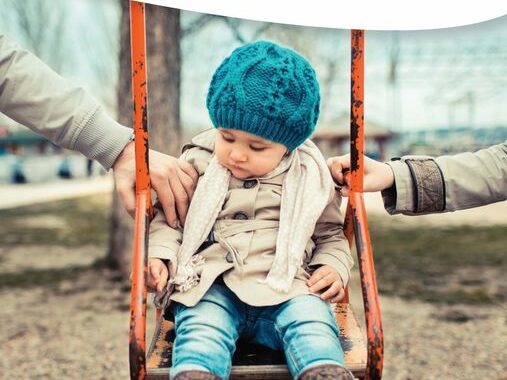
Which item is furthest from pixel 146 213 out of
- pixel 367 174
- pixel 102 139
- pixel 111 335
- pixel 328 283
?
pixel 111 335

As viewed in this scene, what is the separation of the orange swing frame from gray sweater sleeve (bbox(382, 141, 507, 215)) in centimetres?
19

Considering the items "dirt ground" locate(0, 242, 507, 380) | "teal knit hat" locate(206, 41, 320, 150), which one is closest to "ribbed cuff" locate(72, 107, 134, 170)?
"teal knit hat" locate(206, 41, 320, 150)

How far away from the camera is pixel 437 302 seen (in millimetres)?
5180

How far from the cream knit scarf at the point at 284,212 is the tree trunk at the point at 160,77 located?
3.37 meters

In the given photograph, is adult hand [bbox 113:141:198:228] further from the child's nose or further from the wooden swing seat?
the wooden swing seat

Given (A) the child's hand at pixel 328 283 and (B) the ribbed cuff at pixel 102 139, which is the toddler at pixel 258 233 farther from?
(B) the ribbed cuff at pixel 102 139

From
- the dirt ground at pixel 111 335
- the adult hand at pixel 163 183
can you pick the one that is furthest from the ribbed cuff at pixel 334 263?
the dirt ground at pixel 111 335

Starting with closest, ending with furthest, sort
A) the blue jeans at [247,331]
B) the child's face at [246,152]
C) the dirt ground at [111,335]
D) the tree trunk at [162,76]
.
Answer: the blue jeans at [247,331] < the child's face at [246,152] < the dirt ground at [111,335] < the tree trunk at [162,76]

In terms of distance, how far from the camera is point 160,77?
206 inches

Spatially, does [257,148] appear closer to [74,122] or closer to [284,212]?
[284,212]

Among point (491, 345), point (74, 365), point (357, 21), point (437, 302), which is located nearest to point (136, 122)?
point (357, 21)

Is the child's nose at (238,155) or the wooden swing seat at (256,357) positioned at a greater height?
the child's nose at (238,155)

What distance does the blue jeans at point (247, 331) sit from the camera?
1.53 meters

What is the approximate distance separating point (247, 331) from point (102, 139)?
0.62m
